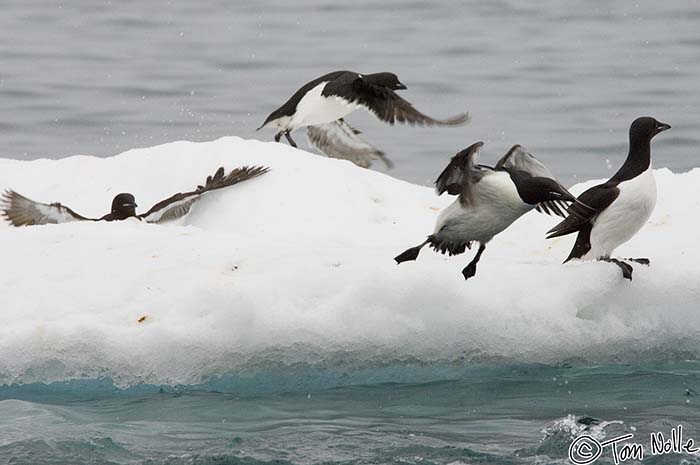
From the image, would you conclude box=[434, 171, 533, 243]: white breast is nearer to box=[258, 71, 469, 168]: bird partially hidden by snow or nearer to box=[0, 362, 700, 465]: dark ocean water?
box=[0, 362, 700, 465]: dark ocean water

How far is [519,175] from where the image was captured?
6.34m

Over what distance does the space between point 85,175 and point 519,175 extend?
3231mm

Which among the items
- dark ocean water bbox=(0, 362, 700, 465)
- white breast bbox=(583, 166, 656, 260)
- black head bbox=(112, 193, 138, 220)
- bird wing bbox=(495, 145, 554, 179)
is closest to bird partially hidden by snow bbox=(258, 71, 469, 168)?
bird wing bbox=(495, 145, 554, 179)

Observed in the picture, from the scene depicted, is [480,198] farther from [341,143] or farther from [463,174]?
[341,143]

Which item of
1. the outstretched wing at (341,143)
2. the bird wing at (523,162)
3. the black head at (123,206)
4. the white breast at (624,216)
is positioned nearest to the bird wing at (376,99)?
the outstretched wing at (341,143)

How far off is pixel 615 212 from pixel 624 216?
0.17 ft

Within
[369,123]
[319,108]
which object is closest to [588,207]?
[319,108]

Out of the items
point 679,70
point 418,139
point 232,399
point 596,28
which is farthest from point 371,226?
point 596,28

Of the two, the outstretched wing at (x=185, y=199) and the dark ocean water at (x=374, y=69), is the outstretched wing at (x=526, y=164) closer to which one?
the outstretched wing at (x=185, y=199)

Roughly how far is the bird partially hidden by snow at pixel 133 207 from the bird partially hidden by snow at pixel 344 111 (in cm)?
130

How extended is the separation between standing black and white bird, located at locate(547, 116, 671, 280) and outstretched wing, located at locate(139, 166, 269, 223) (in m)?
1.95

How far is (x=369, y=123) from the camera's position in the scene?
1556 centimetres

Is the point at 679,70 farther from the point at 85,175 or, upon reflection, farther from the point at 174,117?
the point at 85,175

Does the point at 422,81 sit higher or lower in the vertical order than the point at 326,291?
higher
